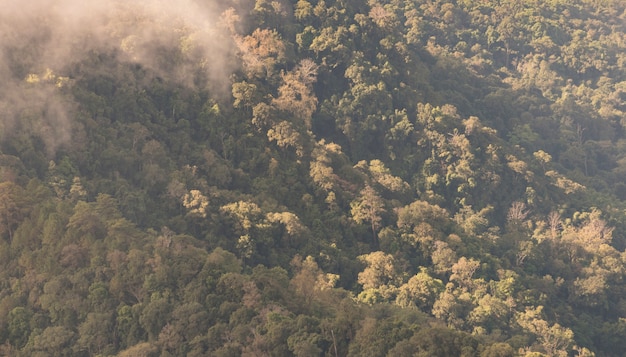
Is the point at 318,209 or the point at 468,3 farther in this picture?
the point at 468,3

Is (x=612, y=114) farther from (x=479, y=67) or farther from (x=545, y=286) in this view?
(x=545, y=286)

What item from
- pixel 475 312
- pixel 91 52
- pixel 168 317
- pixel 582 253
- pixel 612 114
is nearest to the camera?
pixel 168 317

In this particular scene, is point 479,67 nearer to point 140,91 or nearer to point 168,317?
point 140,91

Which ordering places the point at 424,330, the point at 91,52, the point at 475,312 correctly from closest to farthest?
the point at 424,330 < the point at 475,312 < the point at 91,52

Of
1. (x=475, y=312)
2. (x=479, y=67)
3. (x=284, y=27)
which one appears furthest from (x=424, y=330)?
(x=479, y=67)

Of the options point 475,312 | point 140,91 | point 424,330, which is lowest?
point 424,330

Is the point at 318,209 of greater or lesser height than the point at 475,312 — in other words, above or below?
above
